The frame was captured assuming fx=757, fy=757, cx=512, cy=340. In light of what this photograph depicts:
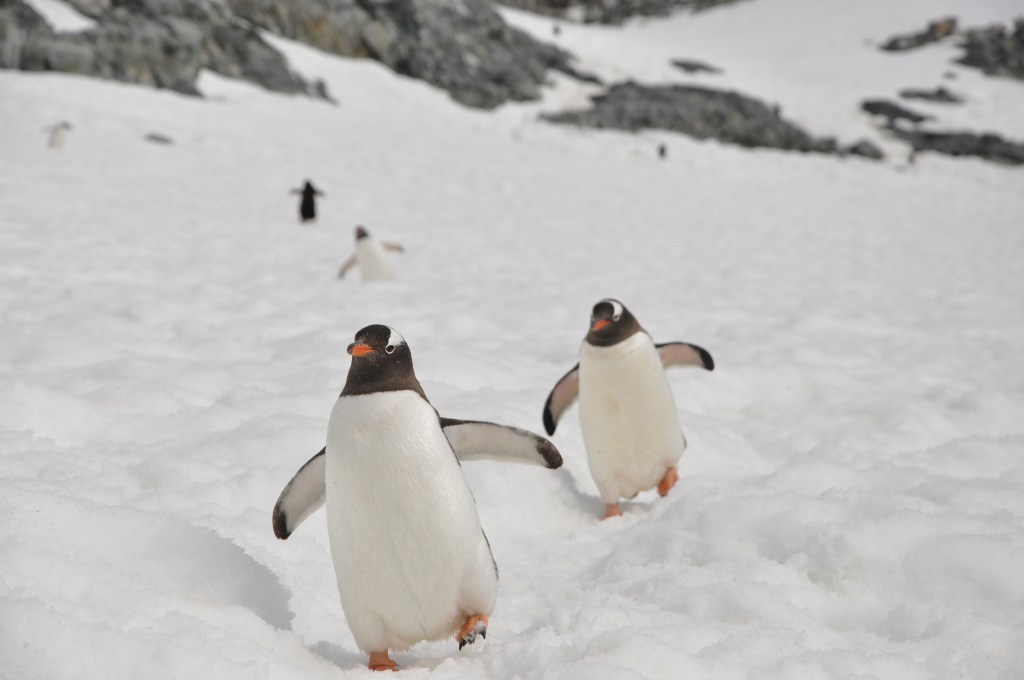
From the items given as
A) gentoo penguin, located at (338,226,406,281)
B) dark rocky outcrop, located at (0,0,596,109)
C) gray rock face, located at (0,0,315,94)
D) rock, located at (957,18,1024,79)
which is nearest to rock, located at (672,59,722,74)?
dark rocky outcrop, located at (0,0,596,109)

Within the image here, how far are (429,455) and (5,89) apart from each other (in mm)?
20841

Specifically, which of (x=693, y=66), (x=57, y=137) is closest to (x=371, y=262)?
(x=57, y=137)

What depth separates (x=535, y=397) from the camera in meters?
4.52

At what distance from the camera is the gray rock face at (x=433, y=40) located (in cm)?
3528

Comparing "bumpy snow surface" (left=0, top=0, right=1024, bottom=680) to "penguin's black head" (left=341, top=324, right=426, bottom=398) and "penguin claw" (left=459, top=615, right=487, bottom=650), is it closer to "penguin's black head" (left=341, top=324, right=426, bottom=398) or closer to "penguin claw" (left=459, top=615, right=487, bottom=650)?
"penguin claw" (left=459, top=615, right=487, bottom=650)

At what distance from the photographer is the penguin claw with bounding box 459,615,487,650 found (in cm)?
228

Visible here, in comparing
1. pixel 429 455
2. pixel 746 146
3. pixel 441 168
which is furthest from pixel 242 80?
pixel 429 455

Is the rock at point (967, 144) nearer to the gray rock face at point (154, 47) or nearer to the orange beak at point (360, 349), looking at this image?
the gray rock face at point (154, 47)

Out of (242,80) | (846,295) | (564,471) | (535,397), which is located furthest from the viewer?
(242,80)

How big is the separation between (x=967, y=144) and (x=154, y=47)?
3469 cm

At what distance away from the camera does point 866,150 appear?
34844 mm

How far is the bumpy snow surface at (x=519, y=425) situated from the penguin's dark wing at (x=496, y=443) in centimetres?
50

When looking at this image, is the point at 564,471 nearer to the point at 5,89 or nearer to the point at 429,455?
the point at 429,455

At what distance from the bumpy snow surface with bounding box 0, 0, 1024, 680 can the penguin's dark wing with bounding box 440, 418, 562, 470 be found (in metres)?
0.50
